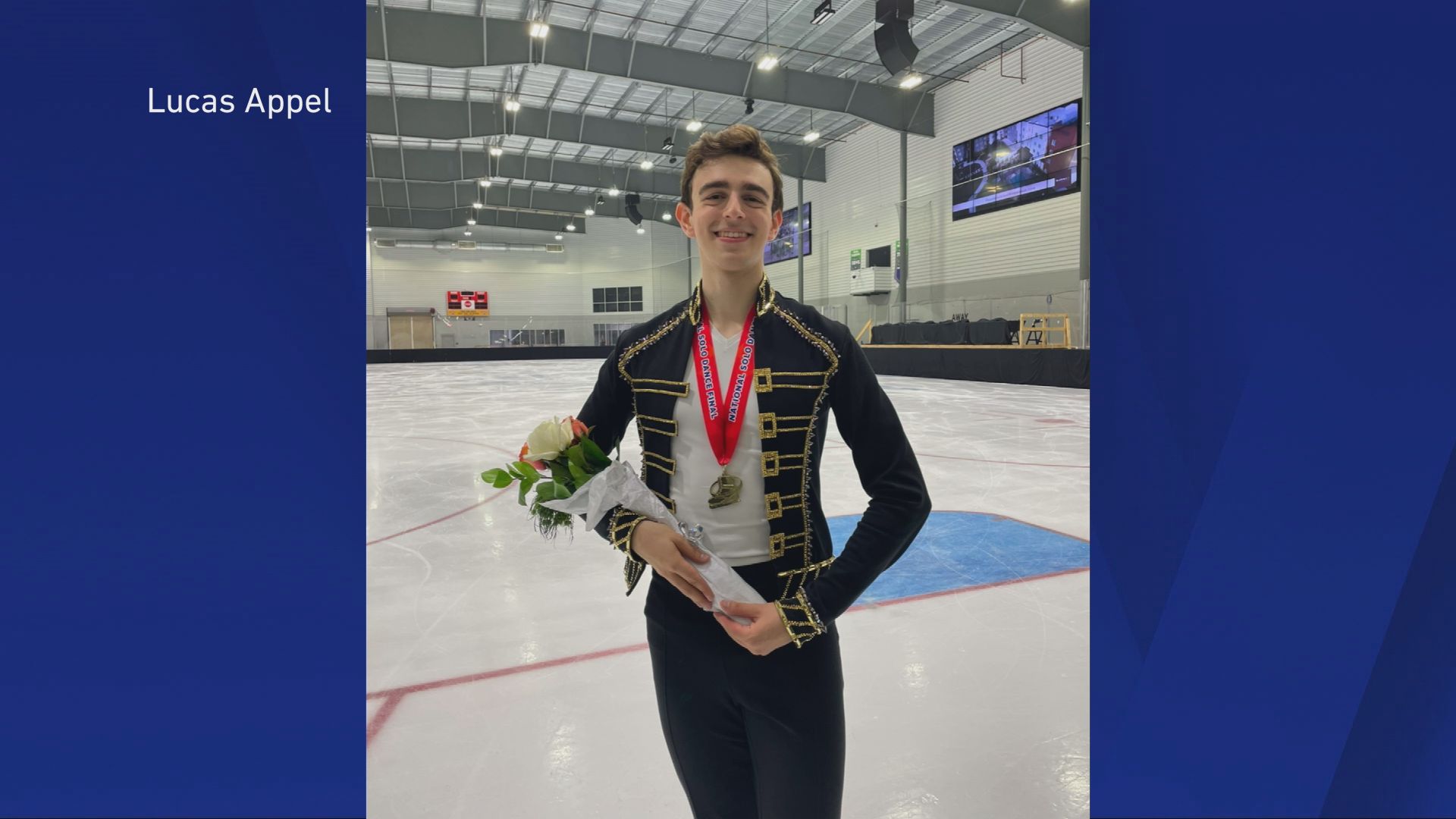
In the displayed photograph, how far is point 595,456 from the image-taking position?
1.18 metres

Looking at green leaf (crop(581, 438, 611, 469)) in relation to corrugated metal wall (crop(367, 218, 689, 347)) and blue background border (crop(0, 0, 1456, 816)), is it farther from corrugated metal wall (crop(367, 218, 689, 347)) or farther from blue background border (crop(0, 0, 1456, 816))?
corrugated metal wall (crop(367, 218, 689, 347))

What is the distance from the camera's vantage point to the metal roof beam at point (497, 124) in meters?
18.2

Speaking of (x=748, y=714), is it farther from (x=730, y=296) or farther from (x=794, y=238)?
(x=794, y=238)

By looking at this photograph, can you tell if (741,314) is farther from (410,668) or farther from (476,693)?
(410,668)

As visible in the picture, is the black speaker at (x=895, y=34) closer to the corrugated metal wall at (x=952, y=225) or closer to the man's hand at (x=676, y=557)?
the corrugated metal wall at (x=952, y=225)

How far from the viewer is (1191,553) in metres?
0.66

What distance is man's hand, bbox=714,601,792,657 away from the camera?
3.52ft

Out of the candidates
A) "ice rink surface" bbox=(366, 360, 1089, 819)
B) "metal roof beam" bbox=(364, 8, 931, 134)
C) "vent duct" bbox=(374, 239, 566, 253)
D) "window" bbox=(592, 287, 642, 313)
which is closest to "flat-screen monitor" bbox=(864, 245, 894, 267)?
"metal roof beam" bbox=(364, 8, 931, 134)

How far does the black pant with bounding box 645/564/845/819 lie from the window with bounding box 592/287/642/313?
107 ft
